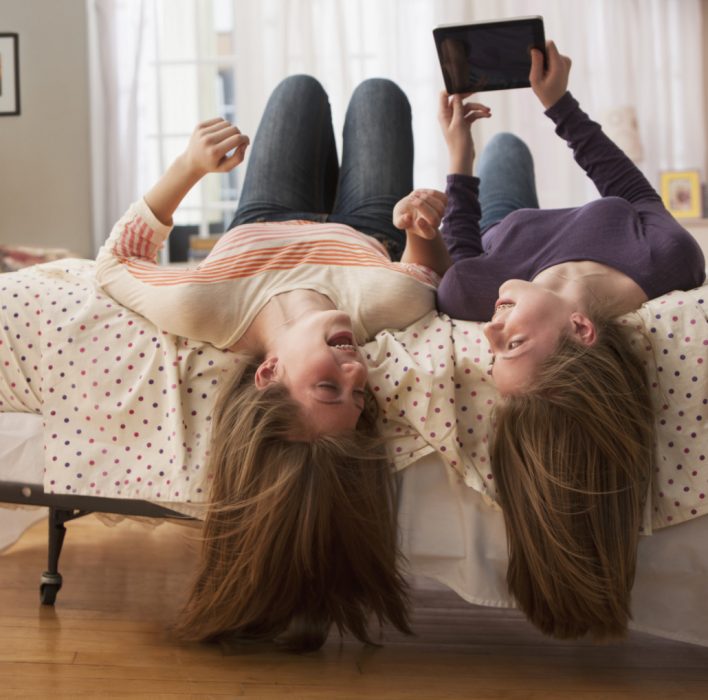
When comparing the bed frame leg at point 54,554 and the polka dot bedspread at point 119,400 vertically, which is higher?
the polka dot bedspread at point 119,400

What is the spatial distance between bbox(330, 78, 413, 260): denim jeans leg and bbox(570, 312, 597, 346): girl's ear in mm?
816

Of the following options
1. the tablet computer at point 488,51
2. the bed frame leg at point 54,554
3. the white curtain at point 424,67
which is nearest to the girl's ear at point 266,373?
the bed frame leg at point 54,554

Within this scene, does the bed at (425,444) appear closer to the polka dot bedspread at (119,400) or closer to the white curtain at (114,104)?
the polka dot bedspread at (119,400)

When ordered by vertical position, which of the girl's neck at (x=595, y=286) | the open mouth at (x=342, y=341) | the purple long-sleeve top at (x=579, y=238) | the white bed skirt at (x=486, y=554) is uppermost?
the purple long-sleeve top at (x=579, y=238)

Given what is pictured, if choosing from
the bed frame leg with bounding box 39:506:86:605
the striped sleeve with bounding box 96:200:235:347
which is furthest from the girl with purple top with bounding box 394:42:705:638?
the bed frame leg with bounding box 39:506:86:605

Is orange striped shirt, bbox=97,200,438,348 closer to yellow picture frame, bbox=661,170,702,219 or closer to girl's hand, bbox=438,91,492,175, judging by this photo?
girl's hand, bbox=438,91,492,175

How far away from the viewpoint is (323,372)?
1.31 meters

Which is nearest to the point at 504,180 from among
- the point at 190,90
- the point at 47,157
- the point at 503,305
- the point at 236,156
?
the point at 236,156

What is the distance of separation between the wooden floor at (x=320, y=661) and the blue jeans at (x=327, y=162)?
89 centimetres

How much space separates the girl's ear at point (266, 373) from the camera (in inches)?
53.4

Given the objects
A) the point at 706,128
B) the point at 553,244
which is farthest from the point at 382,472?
the point at 706,128

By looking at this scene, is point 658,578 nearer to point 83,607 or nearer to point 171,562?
point 83,607

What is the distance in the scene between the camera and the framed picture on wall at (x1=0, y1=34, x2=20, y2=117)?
13.5 feet

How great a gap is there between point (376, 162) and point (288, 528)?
1.15 m
